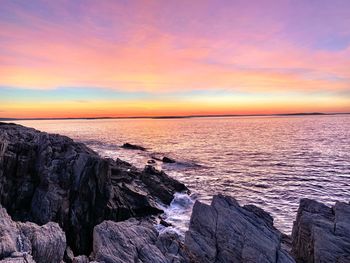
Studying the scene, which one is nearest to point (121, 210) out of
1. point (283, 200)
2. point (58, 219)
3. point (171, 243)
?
point (58, 219)

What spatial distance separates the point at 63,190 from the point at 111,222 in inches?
503

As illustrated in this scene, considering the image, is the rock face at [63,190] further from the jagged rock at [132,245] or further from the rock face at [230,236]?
the rock face at [230,236]

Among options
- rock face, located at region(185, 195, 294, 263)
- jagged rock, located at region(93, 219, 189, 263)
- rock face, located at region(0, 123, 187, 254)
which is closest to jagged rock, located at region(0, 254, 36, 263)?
jagged rock, located at region(93, 219, 189, 263)

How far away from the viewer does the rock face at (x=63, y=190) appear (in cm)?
2627

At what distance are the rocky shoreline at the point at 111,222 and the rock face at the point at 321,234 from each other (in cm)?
5

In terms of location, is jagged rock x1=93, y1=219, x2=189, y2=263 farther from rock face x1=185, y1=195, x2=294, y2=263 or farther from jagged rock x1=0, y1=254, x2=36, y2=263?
jagged rock x1=0, y1=254, x2=36, y2=263

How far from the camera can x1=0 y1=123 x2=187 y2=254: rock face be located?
86.2ft

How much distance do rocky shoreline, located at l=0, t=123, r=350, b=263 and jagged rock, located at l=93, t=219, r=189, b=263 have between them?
5cm

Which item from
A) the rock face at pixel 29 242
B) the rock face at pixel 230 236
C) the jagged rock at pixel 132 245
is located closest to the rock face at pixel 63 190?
the jagged rock at pixel 132 245

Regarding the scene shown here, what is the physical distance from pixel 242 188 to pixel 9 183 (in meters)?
34.0

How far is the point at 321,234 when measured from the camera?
1697 cm

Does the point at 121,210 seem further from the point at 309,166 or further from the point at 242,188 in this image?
the point at 309,166

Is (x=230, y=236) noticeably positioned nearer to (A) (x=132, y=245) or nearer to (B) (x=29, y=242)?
(A) (x=132, y=245)

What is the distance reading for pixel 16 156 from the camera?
98.8 ft
